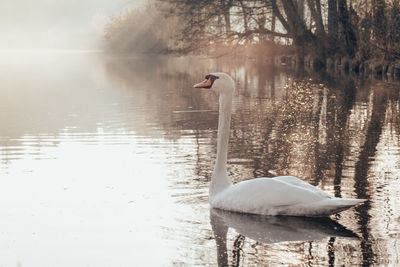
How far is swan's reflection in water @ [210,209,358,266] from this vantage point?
612 cm

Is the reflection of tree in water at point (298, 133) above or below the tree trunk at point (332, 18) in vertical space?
below

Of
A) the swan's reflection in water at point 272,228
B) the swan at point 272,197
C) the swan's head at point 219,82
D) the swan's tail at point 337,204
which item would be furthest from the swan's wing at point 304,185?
the swan's head at point 219,82

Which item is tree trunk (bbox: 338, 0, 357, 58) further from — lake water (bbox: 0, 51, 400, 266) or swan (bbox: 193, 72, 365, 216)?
swan (bbox: 193, 72, 365, 216)

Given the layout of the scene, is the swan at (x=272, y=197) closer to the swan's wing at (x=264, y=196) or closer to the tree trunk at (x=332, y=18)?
the swan's wing at (x=264, y=196)

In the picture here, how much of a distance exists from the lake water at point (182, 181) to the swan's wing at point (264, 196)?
0.13 m

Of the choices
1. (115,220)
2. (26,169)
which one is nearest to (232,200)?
(115,220)

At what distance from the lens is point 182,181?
331 inches

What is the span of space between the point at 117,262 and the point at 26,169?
14.2 ft

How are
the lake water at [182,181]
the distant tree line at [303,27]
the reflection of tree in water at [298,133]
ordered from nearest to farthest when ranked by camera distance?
the lake water at [182,181] < the reflection of tree in water at [298,133] < the distant tree line at [303,27]

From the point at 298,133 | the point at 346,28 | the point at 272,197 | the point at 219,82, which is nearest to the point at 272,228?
the point at 272,197

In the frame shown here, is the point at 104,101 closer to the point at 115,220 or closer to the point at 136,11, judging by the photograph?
the point at 115,220

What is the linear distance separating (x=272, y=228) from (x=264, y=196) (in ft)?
1.19

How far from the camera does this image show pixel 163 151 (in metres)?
10.8

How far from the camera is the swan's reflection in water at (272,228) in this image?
6.12m
